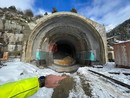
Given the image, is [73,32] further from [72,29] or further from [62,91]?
[62,91]

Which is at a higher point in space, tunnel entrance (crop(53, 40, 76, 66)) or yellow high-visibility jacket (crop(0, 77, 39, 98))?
tunnel entrance (crop(53, 40, 76, 66))

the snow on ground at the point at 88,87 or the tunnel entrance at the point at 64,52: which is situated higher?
the tunnel entrance at the point at 64,52

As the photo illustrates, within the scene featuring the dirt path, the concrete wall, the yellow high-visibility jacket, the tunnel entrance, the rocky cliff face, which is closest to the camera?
the yellow high-visibility jacket

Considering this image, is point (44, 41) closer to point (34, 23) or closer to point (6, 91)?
point (34, 23)

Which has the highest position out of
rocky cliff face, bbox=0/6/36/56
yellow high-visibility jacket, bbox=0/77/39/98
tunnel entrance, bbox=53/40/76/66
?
rocky cliff face, bbox=0/6/36/56

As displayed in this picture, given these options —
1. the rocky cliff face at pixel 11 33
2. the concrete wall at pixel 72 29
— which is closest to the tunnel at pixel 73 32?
the concrete wall at pixel 72 29

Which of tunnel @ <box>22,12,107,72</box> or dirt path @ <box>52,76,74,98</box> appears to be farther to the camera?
tunnel @ <box>22,12,107,72</box>

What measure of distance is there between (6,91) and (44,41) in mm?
16470

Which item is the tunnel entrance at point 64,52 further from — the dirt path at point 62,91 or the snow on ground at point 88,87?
the dirt path at point 62,91

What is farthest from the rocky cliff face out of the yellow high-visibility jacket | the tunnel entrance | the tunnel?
the yellow high-visibility jacket

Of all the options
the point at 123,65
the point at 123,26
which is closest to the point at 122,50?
the point at 123,65

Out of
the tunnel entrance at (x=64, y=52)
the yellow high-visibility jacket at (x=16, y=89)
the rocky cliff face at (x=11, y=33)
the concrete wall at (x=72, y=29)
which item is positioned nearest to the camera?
the yellow high-visibility jacket at (x=16, y=89)

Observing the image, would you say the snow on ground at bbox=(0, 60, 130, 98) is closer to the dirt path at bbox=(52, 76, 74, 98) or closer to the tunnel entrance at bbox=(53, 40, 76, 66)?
the dirt path at bbox=(52, 76, 74, 98)

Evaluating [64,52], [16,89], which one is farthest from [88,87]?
[64,52]
